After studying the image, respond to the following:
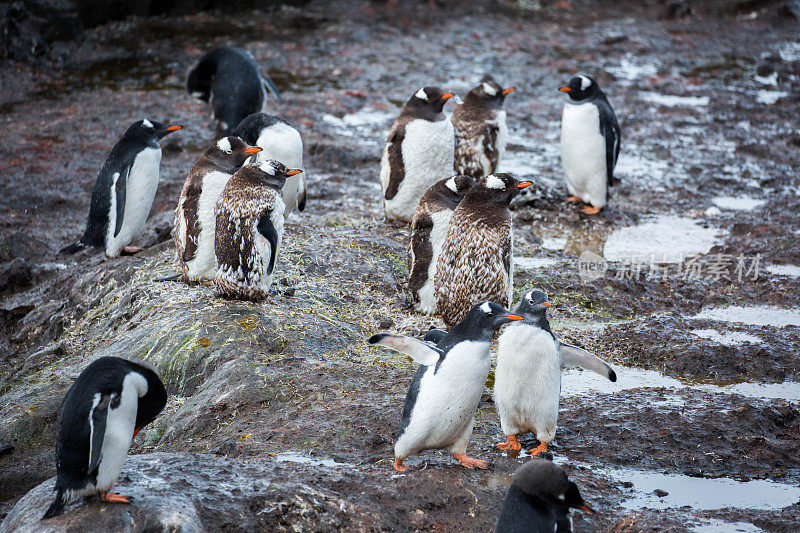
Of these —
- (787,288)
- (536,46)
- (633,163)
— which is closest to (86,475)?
(787,288)

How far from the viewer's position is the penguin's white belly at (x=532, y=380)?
4.48 m

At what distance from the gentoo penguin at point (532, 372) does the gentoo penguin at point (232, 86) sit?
597 centimetres

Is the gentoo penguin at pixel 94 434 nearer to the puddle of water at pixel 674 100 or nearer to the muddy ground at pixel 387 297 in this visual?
the muddy ground at pixel 387 297

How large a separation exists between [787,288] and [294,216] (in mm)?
4187

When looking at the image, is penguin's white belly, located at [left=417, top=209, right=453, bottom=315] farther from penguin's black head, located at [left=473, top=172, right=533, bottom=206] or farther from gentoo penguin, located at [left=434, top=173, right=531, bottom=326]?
penguin's black head, located at [left=473, top=172, right=533, bottom=206]

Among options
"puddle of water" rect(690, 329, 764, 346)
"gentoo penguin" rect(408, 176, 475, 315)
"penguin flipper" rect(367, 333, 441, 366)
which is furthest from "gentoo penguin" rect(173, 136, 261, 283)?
"puddle of water" rect(690, 329, 764, 346)

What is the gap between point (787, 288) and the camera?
6.99 m

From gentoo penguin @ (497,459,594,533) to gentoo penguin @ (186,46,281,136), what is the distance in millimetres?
7213

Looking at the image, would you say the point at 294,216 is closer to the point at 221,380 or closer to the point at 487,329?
the point at 221,380

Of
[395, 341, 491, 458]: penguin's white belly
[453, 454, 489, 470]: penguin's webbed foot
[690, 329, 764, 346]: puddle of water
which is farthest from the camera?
[690, 329, 764, 346]: puddle of water

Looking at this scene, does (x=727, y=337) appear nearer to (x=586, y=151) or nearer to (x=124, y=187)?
(x=586, y=151)

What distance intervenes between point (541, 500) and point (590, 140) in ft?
19.9

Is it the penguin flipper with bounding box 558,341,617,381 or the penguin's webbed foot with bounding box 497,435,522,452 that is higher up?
the penguin flipper with bounding box 558,341,617,381

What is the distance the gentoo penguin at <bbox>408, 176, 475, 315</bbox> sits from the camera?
6289 millimetres
